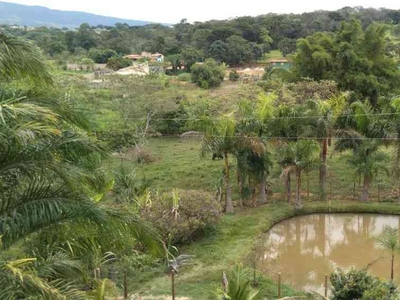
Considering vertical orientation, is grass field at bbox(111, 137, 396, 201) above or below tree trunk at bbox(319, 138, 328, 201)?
below

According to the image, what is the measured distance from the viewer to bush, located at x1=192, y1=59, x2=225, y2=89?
32094 mm

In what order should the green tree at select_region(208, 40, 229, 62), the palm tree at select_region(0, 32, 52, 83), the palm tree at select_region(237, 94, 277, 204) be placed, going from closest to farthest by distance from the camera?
1. the palm tree at select_region(0, 32, 52, 83)
2. the palm tree at select_region(237, 94, 277, 204)
3. the green tree at select_region(208, 40, 229, 62)

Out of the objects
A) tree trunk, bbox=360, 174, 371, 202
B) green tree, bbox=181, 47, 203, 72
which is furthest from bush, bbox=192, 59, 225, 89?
tree trunk, bbox=360, 174, 371, 202

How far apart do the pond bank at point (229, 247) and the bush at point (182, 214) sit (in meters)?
0.38

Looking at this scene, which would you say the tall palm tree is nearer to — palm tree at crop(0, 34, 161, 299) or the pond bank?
the pond bank

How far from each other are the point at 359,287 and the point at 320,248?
4.39 m

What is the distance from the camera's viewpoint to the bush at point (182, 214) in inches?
432

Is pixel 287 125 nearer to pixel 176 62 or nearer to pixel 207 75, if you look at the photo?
pixel 207 75

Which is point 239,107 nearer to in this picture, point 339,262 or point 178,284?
point 339,262

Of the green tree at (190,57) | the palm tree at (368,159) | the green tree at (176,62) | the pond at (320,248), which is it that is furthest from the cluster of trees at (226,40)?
the pond at (320,248)

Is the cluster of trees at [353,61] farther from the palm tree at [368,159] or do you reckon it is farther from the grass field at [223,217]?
the palm tree at [368,159]

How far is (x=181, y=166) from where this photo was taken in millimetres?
18391

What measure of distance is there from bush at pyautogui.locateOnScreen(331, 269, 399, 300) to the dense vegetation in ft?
0.07

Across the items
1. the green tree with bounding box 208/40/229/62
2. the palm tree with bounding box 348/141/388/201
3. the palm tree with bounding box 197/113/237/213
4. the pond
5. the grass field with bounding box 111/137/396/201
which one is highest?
the green tree with bounding box 208/40/229/62
